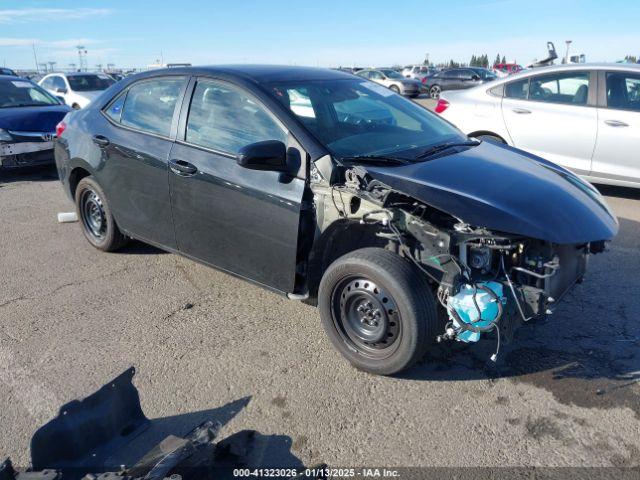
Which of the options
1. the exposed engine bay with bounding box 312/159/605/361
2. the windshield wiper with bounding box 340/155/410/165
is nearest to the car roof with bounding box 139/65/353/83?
the windshield wiper with bounding box 340/155/410/165

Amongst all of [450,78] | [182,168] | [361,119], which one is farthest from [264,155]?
[450,78]

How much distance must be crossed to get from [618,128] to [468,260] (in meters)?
4.46

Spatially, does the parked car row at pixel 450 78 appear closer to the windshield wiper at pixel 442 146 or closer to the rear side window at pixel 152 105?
the windshield wiper at pixel 442 146

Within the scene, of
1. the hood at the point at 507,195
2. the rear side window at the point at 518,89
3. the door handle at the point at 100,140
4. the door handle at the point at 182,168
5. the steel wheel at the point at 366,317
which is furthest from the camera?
the rear side window at the point at 518,89

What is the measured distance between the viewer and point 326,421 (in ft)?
9.54

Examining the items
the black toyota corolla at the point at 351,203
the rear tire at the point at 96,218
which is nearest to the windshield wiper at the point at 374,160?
the black toyota corolla at the point at 351,203

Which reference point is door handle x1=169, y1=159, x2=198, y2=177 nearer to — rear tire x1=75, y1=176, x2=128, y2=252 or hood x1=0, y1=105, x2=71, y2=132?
rear tire x1=75, y1=176, x2=128, y2=252

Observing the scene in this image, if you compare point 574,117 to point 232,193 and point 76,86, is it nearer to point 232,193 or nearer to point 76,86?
point 232,193

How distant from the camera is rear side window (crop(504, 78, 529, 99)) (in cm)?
707

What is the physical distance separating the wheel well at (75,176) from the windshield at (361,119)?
2385 mm

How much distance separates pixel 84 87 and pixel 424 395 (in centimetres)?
1534

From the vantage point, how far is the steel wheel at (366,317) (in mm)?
3115

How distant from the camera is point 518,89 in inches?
281

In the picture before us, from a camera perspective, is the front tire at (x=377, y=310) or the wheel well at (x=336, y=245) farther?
the wheel well at (x=336, y=245)
